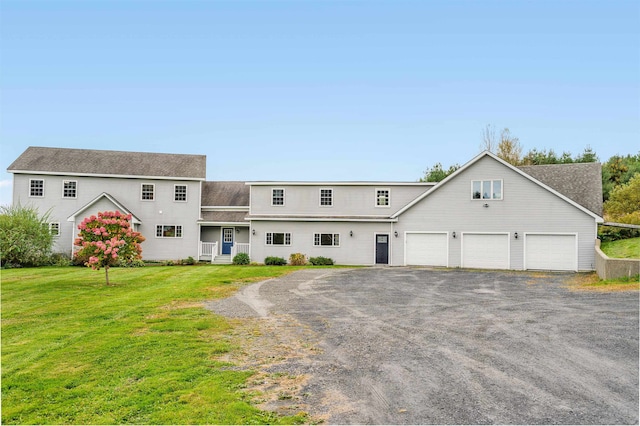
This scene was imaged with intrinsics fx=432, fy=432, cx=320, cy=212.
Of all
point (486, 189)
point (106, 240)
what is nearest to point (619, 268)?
point (486, 189)

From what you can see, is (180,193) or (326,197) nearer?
(326,197)

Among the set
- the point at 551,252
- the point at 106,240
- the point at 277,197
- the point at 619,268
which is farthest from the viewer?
the point at 277,197

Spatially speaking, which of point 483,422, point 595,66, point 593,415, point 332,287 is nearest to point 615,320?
point 593,415

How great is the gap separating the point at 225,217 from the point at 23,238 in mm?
12353

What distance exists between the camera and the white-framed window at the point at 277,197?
3069cm

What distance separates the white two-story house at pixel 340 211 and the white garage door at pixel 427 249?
0.21 feet

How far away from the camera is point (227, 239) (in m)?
32.2

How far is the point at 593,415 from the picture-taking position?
17.8ft

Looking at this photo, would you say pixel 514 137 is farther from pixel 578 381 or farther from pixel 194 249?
pixel 578 381

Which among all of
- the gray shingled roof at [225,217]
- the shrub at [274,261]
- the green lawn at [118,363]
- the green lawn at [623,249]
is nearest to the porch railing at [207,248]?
the gray shingled roof at [225,217]

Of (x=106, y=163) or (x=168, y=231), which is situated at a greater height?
(x=106, y=163)

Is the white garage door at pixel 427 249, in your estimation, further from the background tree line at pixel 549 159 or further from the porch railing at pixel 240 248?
the background tree line at pixel 549 159

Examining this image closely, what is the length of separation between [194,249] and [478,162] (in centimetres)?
2017

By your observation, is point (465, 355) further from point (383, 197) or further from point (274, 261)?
point (383, 197)
